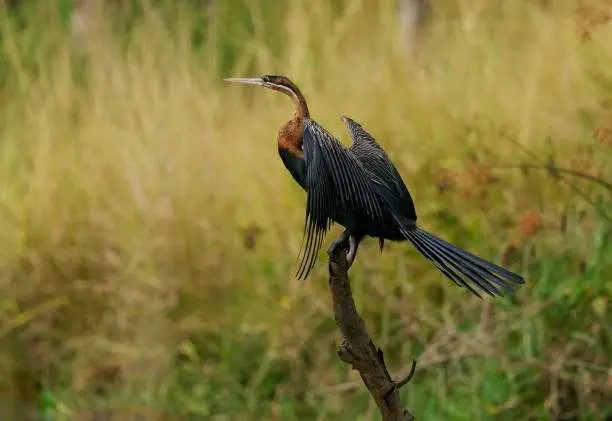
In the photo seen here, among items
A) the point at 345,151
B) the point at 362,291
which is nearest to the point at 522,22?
the point at 362,291

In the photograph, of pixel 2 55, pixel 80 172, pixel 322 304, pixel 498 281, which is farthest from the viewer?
pixel 2 55

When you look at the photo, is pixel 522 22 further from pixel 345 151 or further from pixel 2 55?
pixel 345 151

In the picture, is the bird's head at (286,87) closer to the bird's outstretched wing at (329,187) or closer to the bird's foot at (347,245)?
the bird's outstretched wing at (329,187)

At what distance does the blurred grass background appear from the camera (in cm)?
337

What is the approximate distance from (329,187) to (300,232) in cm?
258

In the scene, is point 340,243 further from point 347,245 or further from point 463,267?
point 463,267

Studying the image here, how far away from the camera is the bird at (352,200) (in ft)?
4.86

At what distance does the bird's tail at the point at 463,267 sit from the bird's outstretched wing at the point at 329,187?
7cm

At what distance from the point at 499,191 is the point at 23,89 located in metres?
2.76

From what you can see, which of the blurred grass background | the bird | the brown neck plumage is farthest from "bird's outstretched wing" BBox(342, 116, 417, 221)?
the blurred grass background

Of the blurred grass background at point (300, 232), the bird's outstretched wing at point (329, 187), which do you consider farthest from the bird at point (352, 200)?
the blurred grass background at point (300, 232)

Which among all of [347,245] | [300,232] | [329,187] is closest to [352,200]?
[329,187]

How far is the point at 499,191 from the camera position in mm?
3844

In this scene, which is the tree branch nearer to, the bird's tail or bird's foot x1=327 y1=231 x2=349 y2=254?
bird's foot x1=327 y1=231 x2=349 y2=254
